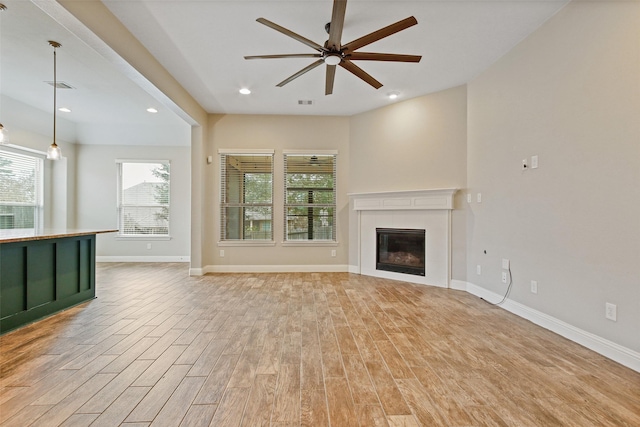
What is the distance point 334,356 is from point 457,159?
11.4ft

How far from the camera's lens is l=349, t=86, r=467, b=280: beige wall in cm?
446

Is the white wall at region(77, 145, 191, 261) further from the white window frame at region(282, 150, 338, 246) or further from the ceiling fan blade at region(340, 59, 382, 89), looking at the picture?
the ceiling fan blade at region(340, 59, 382, 89)

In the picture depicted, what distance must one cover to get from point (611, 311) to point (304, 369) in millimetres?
2392

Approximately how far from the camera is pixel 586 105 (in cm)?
256

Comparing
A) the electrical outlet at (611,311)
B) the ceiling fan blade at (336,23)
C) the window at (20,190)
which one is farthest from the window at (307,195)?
the window at (20,190)

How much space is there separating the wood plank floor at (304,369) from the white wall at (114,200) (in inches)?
139

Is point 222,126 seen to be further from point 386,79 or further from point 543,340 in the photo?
point 543,340

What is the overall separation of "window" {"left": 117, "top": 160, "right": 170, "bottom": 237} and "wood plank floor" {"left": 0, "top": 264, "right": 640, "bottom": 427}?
12.4 feet

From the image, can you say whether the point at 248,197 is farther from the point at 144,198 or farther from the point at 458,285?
the point at 458,285

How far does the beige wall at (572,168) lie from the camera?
2.24 m

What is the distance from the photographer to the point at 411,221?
498cm

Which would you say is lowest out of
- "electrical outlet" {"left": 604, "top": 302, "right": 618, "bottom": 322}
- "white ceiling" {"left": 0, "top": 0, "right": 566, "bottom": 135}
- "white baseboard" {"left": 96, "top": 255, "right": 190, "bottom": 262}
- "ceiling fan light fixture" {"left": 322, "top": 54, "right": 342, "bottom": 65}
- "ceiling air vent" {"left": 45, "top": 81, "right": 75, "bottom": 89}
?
"white baseboard" {"left": 96, "top": 255, "right": 190, "bottom": 262}

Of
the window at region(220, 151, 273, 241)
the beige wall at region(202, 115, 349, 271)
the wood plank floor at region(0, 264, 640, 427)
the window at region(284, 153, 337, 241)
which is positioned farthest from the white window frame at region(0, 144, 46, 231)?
the window at region(284, 153, 337, 241)

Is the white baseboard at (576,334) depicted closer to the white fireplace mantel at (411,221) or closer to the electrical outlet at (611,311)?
the electrical outlet at (611,311)
